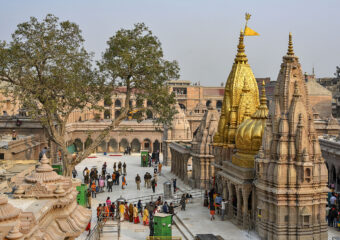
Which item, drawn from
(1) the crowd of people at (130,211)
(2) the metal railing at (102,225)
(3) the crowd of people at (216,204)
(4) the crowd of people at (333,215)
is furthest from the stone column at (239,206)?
(2) the metal railing at (102,225)

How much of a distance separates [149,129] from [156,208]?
108 feet

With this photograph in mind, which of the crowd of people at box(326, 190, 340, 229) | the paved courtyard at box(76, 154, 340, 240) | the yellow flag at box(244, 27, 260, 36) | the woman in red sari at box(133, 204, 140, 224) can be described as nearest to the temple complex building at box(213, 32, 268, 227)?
the yellow flag at box(244, 27, 260, 36)

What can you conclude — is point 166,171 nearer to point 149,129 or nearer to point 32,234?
point 149,129

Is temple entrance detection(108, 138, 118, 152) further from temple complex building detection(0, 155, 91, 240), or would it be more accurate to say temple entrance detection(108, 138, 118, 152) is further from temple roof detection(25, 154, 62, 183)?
temple roof detection(25, 154, 62, 183)

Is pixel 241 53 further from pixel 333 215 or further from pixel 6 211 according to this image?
pixel 6 211

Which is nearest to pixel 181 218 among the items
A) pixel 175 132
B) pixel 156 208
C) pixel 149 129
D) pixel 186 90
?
pixel 156 208

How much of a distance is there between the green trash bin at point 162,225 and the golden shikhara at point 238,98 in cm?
798

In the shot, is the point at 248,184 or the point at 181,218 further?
the point at 181,218

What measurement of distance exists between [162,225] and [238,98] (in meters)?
10.1

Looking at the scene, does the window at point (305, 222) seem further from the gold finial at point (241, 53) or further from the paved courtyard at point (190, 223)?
the gold finial at point (241, 53)

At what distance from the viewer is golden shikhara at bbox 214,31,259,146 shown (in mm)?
23641

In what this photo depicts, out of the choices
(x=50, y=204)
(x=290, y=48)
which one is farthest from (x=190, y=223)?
(x=50, y=204)

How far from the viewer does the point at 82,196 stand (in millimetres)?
21656

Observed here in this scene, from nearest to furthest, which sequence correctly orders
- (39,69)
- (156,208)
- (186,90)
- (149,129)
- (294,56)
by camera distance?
(294,56)
(156,208)
(39,69)
(149,129)
(186,90)
